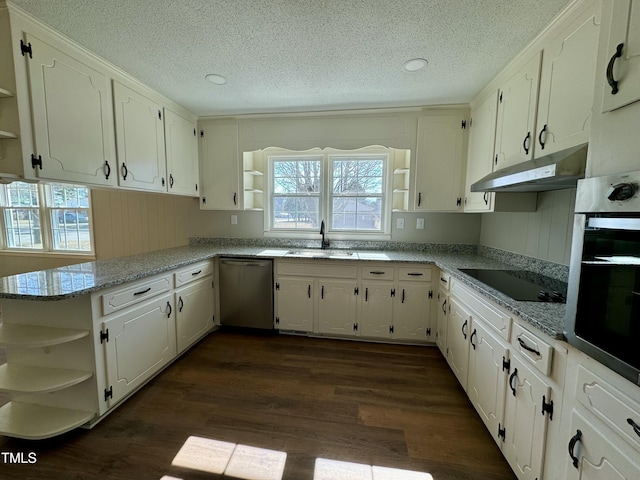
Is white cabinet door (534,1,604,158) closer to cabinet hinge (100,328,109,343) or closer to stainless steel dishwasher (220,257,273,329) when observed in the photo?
stainless steel dishwasher (220,257,273,329)

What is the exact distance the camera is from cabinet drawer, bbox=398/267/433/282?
2551 mm

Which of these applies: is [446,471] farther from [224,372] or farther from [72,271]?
[72,271]

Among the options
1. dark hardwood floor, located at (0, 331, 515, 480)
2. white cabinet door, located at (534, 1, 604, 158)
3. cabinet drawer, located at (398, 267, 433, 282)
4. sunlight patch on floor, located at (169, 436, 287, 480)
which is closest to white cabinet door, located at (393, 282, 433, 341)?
cabinet drawer, located at (398, 267, 433, 282)

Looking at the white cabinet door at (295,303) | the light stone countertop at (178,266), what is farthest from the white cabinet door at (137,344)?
the white cabinet door at (295,303)

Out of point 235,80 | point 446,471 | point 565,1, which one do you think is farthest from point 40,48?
point 446,471

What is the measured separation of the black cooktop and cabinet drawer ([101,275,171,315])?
237 centimetres

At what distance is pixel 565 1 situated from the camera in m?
1.34

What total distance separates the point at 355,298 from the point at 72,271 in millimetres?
2329

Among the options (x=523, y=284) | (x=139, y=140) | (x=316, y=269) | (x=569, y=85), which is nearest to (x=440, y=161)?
(x=569, y=85)

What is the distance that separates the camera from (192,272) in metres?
2.50

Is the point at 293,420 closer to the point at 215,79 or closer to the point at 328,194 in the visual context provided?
the point at 328,194

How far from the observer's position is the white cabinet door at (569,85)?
4.19 ft

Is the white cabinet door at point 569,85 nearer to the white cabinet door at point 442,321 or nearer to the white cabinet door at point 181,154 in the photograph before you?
the white cabinet door at point 442,321

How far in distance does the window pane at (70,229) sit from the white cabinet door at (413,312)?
4402 millimetres
